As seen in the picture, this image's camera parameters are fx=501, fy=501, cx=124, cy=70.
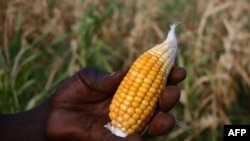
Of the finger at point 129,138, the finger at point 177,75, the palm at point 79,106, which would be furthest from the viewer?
the palm at point 79,106

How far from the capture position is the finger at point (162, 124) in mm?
1671

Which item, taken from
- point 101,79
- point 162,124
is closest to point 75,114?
point 101,79

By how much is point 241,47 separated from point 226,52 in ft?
0.58

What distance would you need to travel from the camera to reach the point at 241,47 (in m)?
3.58

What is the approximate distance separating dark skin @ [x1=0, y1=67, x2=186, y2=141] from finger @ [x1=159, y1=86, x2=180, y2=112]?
34mm

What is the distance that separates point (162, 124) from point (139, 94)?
0.13 metres

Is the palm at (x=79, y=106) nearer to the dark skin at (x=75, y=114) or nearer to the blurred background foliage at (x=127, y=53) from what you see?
the dark skin at (x=75, y=114)

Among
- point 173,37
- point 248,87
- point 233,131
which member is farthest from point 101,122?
point 248,87

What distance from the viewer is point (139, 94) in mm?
1669

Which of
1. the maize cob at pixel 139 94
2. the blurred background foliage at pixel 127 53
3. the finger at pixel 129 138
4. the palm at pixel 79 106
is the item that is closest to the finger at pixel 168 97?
the maize cob at pixel 139 94

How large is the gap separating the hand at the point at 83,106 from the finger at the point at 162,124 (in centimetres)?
15

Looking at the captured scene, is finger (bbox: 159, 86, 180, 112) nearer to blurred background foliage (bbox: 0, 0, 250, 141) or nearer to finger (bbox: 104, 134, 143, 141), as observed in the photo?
finger (bbox: 104, 134, 143, 141)

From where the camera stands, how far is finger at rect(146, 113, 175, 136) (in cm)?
167

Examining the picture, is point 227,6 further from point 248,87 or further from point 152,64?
point 152,64
